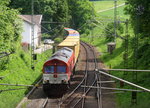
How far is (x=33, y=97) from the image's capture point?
20.8 m

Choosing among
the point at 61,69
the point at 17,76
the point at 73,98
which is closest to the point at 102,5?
the point at 17,76

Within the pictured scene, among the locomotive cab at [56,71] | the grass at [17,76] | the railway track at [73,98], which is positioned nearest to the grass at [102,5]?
the grass at [17,76]

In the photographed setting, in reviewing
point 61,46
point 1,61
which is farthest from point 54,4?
point 1,61

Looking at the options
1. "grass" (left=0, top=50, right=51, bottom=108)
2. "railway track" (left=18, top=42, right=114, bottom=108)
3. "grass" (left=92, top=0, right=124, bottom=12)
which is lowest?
"railway track" (left=18, top=42, right=114, bottom=108)

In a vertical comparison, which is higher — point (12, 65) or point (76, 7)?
point (76, 7)

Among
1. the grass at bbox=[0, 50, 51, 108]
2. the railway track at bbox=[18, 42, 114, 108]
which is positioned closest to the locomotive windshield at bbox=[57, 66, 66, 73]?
the railway track at bbox=[18, 42, 114, 108]

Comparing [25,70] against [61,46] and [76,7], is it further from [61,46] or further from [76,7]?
[76,7]

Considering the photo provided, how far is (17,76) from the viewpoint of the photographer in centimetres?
2386

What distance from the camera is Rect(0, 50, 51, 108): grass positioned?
1942 cm

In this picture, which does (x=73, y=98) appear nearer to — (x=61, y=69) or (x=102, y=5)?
(x=61, y=69)

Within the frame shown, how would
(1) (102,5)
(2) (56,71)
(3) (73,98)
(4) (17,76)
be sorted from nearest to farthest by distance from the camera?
(3) (73,98)
(2) (56,71)
(4) (17,76)
(1) (102,5)

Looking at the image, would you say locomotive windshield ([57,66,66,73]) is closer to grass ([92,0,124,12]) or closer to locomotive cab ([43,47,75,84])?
locomotive cab ([43,47,75,84])

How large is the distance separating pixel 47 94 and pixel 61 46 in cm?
784

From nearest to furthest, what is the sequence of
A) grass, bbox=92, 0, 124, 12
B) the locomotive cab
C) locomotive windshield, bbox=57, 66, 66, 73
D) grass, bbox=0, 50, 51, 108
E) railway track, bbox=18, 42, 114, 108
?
1. railway track, bbox=18, 42, 114, 108
2. grass, bbox=0, 50, 51, 108
3. the locomotive cab
4. locomotive windshield, bbox=57, 66, 66, 73
5. grass, bbox=92, 0, 124, 12
